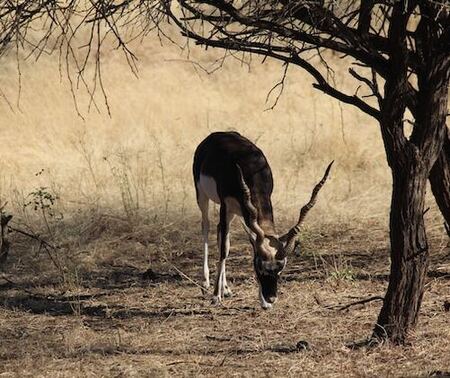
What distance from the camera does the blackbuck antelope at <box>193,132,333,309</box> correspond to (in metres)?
6.89

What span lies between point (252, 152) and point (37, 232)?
3593 millimetres

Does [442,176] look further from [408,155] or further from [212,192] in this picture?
[212,192]

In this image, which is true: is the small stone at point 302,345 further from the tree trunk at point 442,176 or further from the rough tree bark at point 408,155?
the tree trunk at point 442,176

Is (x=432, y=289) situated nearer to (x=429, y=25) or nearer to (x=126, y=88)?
(x=429, y=25)

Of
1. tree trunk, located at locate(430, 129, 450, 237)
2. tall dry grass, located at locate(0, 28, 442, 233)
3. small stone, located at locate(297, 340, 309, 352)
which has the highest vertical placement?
tall dry grass, located at locate(0, 28, 442, 233)

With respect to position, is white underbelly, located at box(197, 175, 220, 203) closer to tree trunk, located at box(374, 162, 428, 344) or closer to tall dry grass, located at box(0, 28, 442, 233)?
tall dry grass, located at box(0, 28, 442, 233)

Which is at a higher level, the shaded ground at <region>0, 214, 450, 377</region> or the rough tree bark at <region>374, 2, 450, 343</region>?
the rough tree bark at <region>374, 2, 450, 343</region>

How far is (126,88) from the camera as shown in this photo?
1630cm

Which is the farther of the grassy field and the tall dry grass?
the tall dry grass

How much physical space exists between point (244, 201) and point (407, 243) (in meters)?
1.79

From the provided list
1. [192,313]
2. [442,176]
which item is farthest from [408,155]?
[192,313]

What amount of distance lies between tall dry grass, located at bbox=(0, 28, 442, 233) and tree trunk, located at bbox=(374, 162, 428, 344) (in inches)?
196

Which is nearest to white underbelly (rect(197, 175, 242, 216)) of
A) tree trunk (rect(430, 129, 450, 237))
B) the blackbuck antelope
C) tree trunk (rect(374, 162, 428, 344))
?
the blackbuck antelope

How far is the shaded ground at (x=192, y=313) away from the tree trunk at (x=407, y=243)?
0.30m
